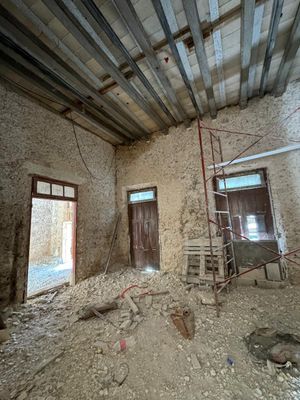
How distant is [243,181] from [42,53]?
145 inches

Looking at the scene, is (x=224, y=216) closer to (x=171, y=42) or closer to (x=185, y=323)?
(x=185, y=323)

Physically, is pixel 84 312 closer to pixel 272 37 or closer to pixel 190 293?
pixel 190 293

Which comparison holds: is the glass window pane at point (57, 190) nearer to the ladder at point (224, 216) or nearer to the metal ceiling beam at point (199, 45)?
the ladder at point (224, 216)

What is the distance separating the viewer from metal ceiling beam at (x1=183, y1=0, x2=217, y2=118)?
1.74m

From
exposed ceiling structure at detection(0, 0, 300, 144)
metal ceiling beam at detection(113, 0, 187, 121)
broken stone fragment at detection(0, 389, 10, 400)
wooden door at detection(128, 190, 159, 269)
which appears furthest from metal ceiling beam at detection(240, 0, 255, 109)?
broken stone fragment at detection(0, 389, 10, 400)

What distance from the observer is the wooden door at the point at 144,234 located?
4.16 meters

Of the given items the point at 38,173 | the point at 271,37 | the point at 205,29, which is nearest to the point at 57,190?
the point at 38,173

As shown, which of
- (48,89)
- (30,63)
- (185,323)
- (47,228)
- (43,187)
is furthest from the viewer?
(47,228)

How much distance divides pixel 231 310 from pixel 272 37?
3434 millimetres

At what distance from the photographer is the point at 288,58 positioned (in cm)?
244

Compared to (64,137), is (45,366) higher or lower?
lower

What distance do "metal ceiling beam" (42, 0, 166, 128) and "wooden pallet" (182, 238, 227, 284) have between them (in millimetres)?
2861

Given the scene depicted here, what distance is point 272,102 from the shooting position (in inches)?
124

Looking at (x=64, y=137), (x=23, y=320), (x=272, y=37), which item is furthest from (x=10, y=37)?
(x=23, y=320)
